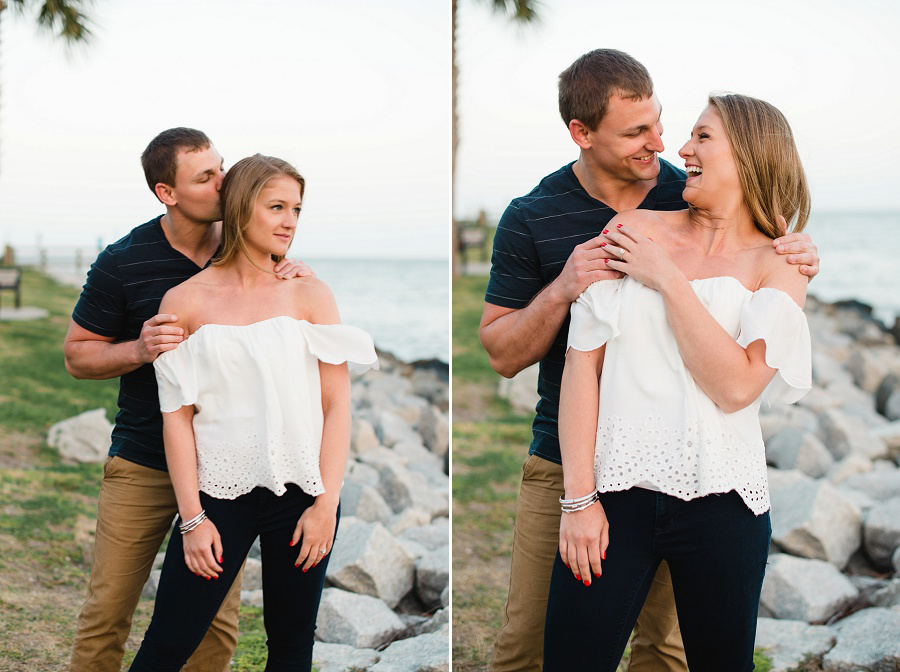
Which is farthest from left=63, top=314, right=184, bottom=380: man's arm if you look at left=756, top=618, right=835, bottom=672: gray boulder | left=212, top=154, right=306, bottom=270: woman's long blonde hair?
left=756, top=618, right=835, bottom=672: gray boulder

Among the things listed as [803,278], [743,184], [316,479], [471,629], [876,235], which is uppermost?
[876,235]

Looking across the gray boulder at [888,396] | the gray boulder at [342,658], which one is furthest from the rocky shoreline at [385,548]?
the gray boulder at [888,396]

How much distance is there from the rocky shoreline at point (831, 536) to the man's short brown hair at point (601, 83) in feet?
7.61

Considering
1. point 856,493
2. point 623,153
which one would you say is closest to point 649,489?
point 623,153

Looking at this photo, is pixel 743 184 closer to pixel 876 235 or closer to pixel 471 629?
Answer: pixel 471 629

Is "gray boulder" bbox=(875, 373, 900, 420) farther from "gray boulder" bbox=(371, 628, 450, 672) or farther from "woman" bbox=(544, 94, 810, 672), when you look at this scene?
"woman" bbox=(544, 94, 810, 672)

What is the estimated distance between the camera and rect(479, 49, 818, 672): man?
7.61 ft

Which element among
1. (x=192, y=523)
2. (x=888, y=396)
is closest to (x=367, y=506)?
(x=192, y=523)

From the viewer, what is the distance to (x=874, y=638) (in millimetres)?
3459

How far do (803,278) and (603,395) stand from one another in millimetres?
511

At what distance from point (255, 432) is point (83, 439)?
451 centimetres

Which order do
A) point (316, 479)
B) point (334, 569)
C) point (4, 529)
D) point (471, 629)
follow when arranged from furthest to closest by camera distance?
point (4, 529)
point (334, 569)
point (471, 629)
point (316, 479)

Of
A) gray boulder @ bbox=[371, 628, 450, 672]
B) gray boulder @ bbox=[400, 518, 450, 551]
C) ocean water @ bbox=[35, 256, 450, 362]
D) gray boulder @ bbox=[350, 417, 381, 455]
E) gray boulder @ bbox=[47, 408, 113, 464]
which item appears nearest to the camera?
gray boulder @ bbox=[371, 628, 450, 672]

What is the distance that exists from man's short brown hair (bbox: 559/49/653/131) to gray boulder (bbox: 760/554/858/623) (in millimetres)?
2614
